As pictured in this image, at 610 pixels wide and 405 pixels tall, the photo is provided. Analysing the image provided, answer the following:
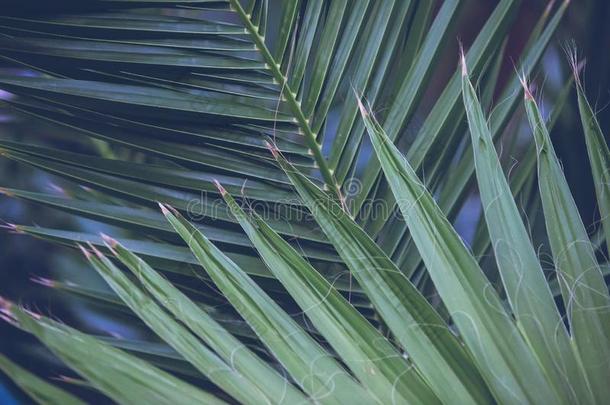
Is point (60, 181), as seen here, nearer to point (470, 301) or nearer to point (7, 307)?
point (7, 307)

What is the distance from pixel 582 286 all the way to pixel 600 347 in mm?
51

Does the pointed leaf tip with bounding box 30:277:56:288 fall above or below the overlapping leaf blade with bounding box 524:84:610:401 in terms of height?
below

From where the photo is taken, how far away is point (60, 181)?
0.91 m

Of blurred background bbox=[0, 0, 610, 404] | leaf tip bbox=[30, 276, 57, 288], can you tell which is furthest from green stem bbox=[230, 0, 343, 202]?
leaf tip bbox=[30, 276, 57, 288]

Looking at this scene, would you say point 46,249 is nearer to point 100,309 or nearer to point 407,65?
point 100,309

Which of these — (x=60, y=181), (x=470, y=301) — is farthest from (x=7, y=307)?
(x=60, y=181)

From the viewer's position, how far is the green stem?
2.68 ft

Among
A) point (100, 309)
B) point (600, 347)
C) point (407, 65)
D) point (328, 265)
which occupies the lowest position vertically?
point (100, 309)

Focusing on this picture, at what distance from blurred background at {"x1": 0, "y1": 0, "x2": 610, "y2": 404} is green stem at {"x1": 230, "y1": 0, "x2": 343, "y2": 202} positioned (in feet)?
0.65

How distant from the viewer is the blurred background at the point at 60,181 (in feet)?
2.85

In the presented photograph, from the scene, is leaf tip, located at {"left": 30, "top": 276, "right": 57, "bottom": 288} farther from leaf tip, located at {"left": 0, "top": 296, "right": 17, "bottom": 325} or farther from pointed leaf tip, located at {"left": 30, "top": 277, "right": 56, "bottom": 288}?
leaf tip, located at {"left": 0, "top": 296, "right": 17, "bottom": 325}

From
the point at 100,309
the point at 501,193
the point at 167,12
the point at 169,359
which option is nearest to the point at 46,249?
the point at 100,309

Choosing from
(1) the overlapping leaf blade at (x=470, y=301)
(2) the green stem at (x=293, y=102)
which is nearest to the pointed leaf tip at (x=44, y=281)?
(2) the green stem at (x=293, y=102)

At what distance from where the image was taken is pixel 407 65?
843mm
